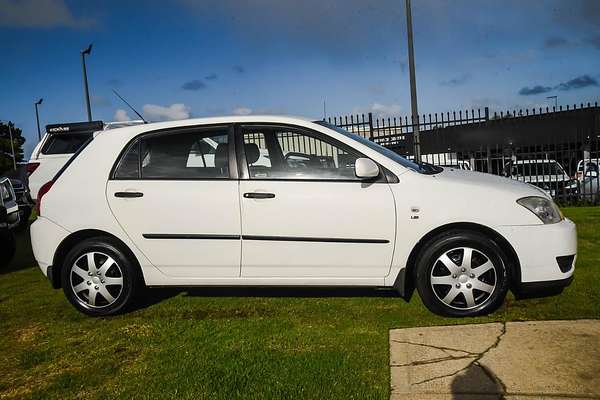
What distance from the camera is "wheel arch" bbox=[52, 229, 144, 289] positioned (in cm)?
426

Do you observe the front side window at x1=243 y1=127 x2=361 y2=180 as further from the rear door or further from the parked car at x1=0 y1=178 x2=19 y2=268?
the parked car at x1=0 y1=178 x2=19 y2=268

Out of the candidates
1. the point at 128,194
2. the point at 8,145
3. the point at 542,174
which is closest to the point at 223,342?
the point at 128,194

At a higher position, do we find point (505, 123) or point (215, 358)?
point (505, 123)

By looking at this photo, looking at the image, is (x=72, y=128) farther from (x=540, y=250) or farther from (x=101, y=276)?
(x=540, y=250)

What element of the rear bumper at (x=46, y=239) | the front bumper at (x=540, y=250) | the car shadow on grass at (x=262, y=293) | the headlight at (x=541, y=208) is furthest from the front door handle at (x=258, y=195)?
the headlight at (x=541, y=208)

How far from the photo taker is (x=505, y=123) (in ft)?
45.6

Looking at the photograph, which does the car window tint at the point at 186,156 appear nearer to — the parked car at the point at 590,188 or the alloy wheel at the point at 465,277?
the alloy wheel at the point at 465,277

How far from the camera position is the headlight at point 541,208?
3.75m

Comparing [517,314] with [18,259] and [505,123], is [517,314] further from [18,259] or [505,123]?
[505,123]

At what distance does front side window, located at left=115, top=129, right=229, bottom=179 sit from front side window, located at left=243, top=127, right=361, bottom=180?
24 centimetres

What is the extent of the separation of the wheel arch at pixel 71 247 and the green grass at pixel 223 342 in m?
0.42

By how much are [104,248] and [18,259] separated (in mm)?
4489

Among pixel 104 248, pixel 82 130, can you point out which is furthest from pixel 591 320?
pixel 82 130

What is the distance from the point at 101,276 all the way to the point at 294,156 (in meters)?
1.93
